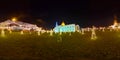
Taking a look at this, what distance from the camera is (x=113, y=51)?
30.0m

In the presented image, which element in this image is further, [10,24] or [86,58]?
[10,24]

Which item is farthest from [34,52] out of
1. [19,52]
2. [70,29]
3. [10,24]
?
[10,24]

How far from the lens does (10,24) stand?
127m

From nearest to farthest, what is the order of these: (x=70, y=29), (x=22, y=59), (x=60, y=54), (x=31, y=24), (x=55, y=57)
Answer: (x=22, y=59)
(x=55, y=57)
(x=60, y=54)
(x=70, y=29)
(x=31, y=24)

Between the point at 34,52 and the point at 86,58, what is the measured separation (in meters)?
5.37

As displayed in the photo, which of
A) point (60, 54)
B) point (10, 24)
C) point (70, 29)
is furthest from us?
point (10, 24)

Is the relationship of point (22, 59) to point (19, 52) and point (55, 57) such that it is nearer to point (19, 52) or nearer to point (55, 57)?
point (55, 57)

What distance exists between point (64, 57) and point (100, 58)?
272cm

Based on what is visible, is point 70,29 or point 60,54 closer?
Result: point 60,54

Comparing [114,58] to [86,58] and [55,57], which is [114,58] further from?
[55,57]

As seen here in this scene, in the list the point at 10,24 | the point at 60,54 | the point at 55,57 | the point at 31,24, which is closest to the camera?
the point at 55,57

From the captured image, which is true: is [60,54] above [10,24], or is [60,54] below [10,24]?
below

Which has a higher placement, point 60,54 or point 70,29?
point 70,29

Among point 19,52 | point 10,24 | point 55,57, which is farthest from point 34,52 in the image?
point 10,24
